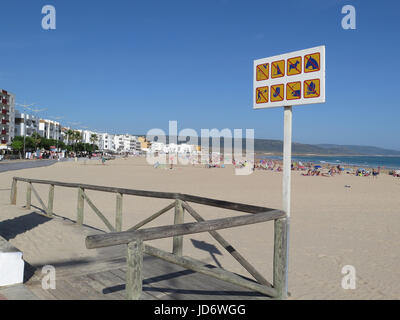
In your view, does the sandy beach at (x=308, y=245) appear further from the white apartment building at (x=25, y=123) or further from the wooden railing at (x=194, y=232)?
the white apartment building at (x=25, y=123)

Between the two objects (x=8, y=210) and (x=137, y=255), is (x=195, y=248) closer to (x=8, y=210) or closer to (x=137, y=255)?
(x=137, y=255)

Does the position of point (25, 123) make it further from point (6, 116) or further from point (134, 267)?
point (134, 267)

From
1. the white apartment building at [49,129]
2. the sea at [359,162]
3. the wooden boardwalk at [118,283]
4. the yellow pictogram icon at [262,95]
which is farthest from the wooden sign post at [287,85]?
the white apartment building at [49,129]

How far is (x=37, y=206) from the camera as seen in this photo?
996cm

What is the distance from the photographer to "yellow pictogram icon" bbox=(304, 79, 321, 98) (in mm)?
3025

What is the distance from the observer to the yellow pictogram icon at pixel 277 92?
10.9 ft

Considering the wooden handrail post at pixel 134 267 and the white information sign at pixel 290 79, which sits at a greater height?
the white information sign at pixel 290 79

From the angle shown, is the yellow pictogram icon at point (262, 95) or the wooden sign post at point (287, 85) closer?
the wooden sign post at point (287, 85)

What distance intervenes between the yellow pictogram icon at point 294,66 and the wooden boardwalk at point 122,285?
2.31 m

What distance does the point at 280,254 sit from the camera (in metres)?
3.08

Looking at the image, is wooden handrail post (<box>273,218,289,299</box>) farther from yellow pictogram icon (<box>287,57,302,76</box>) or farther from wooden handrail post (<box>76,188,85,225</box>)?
wooden handrail post (<box>76,188,85,225</box>)

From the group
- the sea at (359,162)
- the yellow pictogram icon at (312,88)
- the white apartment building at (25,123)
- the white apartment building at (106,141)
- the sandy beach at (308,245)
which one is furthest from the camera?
the white apartment building at (106,141)
